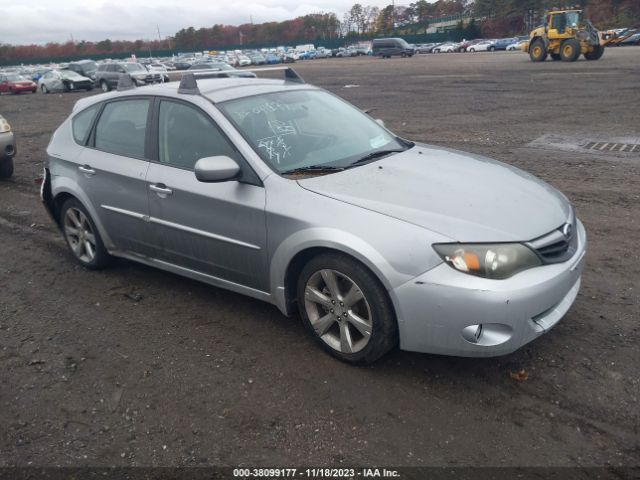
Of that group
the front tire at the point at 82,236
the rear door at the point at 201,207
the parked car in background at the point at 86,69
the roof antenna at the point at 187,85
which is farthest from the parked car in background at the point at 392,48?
the rear door at the point at 201,207

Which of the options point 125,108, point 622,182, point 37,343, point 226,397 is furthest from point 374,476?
point 622,182

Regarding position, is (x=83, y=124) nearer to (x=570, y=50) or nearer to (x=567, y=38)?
(x=570, y=50)

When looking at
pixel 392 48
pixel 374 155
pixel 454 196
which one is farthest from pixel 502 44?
pixel 454 196

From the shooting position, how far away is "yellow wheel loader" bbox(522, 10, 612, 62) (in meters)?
29.5

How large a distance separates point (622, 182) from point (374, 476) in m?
6.10

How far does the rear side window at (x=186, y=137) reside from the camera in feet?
13.0

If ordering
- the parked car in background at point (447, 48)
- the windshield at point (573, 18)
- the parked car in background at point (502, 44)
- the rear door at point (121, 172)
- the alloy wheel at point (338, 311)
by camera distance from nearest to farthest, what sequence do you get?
the alloy wheel at point (338, 311), the rear door at point (121, 172), the windshield at point (573, 18), the parked car in background at point (502, 44), the parked car in background at point (447, 48)

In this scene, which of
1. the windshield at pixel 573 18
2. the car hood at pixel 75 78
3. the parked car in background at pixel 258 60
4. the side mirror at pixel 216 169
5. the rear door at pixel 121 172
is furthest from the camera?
the parked car in background at pixel 258 60

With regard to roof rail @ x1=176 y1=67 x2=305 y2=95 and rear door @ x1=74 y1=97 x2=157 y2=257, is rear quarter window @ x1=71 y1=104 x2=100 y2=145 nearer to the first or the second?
rear door @ x1=74 y1=97 x2=157 y2=257

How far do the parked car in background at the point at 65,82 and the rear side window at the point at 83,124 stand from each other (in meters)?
30.5

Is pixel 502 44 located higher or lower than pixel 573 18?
lower

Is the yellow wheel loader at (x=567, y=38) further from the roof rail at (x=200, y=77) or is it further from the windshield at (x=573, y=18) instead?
the roof rail at (x=200, y=77)

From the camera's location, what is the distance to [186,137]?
13.7ft

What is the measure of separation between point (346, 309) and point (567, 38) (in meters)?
31.8
